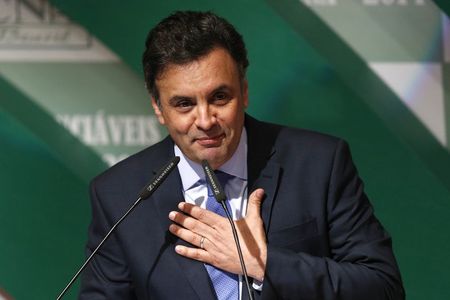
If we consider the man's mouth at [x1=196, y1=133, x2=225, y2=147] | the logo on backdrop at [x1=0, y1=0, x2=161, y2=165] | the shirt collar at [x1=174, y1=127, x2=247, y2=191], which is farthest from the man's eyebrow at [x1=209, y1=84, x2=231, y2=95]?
the logo on backdrop at [x1=0, y1=0, x2=161, y2=165]

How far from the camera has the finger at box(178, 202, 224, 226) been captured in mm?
2053

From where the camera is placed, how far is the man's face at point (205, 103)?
6.73 ft

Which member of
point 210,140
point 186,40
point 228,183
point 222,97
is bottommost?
point 228,183

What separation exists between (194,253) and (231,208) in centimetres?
18

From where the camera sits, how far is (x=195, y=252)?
2062 millimetres

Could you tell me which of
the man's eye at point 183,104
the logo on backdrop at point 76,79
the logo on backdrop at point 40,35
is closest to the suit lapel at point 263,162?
the man's eye at point 183,104

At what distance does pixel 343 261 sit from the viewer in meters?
2.06

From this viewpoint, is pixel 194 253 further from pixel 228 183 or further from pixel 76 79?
pixel 76 79

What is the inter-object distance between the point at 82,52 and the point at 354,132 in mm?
966

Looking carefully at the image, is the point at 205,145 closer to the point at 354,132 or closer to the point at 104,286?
the point at 104,286

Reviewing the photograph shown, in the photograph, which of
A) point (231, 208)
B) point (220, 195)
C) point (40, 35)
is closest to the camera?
point (220, 195)

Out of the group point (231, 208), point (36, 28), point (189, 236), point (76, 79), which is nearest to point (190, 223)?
point (189, 236)

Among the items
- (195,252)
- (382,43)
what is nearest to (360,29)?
(382,43)

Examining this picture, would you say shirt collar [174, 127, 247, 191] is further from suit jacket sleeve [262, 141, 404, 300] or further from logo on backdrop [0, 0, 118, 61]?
logo on backdrop [0, 0, 118, 61]
